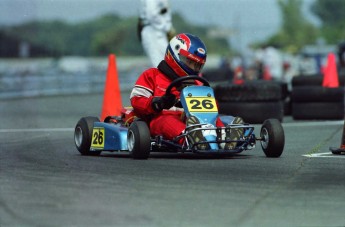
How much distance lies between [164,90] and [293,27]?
160 metres

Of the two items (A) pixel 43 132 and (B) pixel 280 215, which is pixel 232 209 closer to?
(B) pixel 280 215

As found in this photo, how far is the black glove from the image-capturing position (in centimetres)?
1056

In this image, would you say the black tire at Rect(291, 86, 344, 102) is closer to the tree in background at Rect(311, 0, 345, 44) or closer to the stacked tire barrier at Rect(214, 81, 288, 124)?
the stacked tire barrier at Rect(214, 81, 288, 124)

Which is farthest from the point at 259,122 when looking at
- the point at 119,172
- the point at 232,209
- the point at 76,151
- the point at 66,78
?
the point at 66,78

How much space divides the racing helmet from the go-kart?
0.72ft

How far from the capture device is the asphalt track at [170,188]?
6.74m

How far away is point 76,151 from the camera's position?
1198 centimetres

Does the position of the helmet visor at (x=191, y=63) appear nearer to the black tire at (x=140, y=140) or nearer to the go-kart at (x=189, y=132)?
the go-kart at (x=189, y=132)

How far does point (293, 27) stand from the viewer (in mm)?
169750

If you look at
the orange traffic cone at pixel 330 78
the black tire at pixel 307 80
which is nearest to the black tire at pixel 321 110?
the orange traffic cone at pixel 330 78

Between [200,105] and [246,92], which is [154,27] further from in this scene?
[200,105]

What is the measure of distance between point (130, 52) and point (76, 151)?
440 feet

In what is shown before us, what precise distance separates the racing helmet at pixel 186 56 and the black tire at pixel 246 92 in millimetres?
5169

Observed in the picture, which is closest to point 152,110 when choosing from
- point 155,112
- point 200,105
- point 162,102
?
point 155,112
